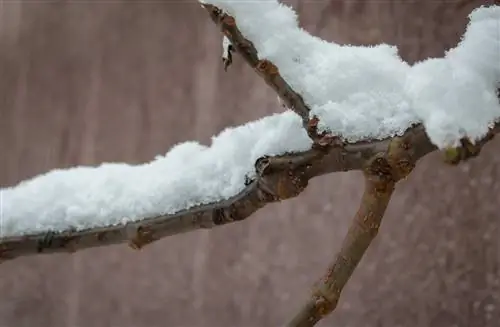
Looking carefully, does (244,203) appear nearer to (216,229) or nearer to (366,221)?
(366,221)

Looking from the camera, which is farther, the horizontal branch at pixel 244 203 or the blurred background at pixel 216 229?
the blurred background at pixel 216 229

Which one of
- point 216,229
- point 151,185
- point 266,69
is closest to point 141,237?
point 151,185

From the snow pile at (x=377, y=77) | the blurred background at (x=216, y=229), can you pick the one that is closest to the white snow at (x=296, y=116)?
the snow pile at (x=377, y=77)

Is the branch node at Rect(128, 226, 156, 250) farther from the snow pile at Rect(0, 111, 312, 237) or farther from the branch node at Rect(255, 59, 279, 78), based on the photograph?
the branch node at Rect(255, 59, 279, 78)

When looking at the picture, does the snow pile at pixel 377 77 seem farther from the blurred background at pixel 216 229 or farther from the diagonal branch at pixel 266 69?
the blurred background at pixel 216 229

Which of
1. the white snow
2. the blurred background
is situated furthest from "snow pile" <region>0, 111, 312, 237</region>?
the blurred background
